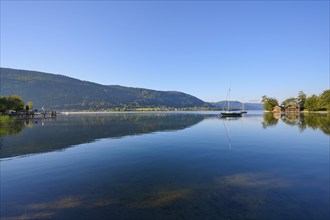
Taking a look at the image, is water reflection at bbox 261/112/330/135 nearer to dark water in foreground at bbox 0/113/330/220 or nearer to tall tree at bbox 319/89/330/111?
dark water in foreground at bbox 0/113/330/220

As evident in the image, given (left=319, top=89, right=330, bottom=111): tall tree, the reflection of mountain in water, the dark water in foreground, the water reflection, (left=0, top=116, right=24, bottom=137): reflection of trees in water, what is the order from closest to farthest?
the dark water in foreground < the reflection of mountain in water < (left=0, top=116, right=24, bottom=137): reflection of trees in water < the water reflection < (left=319, top=89, right=330, bottom=111): tall tree

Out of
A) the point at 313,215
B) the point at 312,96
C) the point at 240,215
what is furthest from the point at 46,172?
the point at 312,96

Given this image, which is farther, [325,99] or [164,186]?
[325,99]

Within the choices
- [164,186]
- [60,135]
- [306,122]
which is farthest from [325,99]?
[164,186]

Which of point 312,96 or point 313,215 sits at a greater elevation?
point 312,96

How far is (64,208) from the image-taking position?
11.9 m

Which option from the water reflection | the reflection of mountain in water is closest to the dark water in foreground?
the reflection of mountain in water

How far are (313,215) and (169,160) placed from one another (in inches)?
566

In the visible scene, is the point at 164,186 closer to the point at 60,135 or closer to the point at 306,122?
the point at 60,135

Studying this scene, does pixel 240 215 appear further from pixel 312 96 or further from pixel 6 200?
pixel 312 96

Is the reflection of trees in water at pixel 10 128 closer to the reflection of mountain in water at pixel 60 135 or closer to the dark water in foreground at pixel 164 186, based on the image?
the reflection of mountain in water at pixel 60 135

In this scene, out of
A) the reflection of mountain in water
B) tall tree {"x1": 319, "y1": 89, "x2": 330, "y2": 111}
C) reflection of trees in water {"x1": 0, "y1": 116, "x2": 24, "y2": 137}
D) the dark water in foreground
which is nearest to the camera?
the dark water in foreground

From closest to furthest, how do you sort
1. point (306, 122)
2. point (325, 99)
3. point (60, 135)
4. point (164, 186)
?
point (164, 186) → point (60, 135) → point (306, 122) → point (325, 99)

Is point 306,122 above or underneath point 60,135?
above
